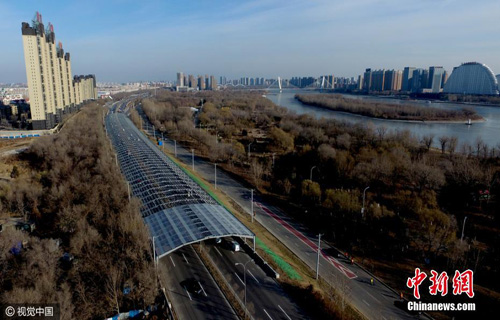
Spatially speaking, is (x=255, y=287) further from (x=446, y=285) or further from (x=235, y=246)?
(x=446, y=285)

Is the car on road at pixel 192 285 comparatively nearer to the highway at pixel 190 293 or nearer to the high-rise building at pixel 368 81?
the highway at pixel 190 293

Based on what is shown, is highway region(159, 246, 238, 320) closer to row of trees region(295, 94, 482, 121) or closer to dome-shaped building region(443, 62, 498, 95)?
row of trees region(295, 94, 482, 121)

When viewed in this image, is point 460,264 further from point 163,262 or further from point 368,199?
point 163,262

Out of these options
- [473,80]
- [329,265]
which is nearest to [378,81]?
[473,80]

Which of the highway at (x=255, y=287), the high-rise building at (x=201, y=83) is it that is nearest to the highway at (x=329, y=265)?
the highway at (x=255, y=287)

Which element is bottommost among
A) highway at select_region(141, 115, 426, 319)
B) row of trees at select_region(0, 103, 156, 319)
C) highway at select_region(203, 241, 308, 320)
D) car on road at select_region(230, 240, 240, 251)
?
highway at select_region(141, 115, 426, 319)

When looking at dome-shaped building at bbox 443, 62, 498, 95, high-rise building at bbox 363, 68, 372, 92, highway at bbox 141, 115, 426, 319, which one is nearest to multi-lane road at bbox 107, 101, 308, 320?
highway at bbox 141, 115, 426, 319

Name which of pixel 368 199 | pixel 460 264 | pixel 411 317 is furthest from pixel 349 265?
pixel 368 199
